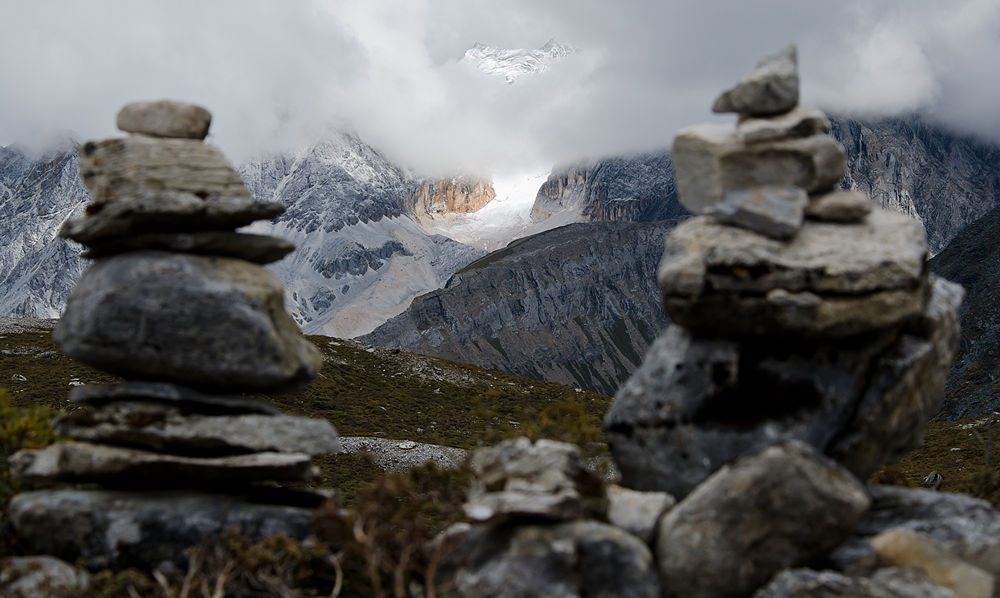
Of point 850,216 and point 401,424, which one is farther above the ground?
point 850,216

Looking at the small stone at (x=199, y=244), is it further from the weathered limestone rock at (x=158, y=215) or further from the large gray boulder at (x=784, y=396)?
the large gray boulder at (x=784, y=396)

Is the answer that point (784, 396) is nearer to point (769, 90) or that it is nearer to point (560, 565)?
point (560, 565)

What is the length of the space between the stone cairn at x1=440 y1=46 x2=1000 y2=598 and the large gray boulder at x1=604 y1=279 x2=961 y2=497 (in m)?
0.04

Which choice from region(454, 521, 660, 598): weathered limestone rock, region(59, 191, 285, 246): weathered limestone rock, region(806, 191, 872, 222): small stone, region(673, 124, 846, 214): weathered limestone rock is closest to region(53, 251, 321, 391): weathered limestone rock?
region(59, 191, 285, 246): weathered limestone rock

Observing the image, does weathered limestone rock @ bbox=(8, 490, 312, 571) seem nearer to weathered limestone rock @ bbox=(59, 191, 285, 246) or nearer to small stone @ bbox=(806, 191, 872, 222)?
weathered limestone rock @ bbox=(59, 191, 285, 246)

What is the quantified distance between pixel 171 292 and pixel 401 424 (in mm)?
71375

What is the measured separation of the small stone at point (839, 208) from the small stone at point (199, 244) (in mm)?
12496

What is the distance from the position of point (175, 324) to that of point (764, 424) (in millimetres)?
12860

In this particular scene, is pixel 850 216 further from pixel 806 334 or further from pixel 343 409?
pixel 343 409

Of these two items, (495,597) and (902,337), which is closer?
(495,597)

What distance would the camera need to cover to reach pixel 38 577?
16312 mm

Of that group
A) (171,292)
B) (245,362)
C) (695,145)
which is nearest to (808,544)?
(695,145)

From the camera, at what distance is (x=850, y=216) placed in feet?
60.7

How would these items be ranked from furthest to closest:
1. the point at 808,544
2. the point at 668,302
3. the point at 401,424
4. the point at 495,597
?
1. the point at 401,424
2. the point at 668,302
3. the point at 808,544
4. the point at 495,597
